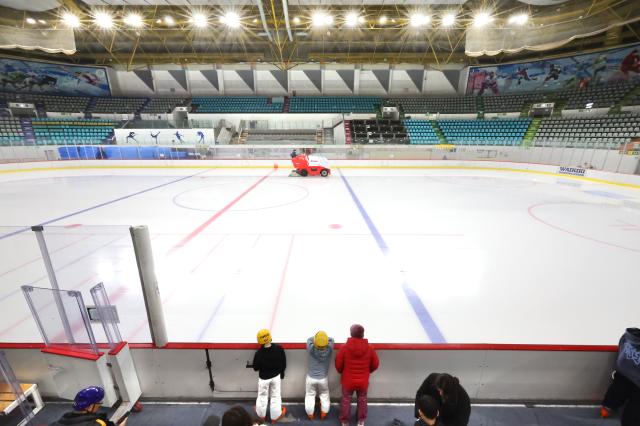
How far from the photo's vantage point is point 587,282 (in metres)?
3.93

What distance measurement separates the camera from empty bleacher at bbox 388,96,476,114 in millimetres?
24000

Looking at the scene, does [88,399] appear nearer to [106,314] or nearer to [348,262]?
[106,314]

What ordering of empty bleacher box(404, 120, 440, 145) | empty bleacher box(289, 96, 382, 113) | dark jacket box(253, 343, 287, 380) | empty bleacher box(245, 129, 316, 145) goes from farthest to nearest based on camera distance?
empty bleacher box(289, 96, 382, 113)
empty bleacher box(245, 129, 316, 145)
empty bleacher box(404, 120, 440, 145)
dark jacket box(253, 343, 287, 380)

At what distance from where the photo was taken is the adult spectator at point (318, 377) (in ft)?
7.18

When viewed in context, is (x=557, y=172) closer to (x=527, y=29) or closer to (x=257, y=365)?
(x=527, y=29)

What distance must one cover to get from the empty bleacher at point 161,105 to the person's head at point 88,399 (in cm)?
2753

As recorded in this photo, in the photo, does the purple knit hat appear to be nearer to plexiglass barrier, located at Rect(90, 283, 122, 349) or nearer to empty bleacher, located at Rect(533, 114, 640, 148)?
plexiglass barrier, located at Rect(90, 283, 122, 349)

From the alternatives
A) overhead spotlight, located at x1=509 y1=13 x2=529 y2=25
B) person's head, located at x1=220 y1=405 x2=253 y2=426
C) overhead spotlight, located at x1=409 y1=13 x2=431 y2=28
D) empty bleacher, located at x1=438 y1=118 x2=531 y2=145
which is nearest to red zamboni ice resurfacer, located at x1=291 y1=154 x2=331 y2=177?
overhead spotlight, located at x1=409 y1=13 x2=431 y2=28

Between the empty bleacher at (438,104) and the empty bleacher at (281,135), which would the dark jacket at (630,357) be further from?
the empty bleacher at (438,104)

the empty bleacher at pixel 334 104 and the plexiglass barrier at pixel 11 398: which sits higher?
the empty bleacher at pixel 334 104

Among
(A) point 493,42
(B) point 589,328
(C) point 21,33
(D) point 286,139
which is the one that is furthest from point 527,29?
(C) point 21,33

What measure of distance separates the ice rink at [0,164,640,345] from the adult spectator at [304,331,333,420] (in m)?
0.61

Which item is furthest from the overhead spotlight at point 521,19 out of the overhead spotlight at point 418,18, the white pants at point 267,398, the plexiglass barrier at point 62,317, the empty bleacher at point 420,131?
the plexiglass barrier at point 62,317

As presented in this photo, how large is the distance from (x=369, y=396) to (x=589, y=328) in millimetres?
2536
